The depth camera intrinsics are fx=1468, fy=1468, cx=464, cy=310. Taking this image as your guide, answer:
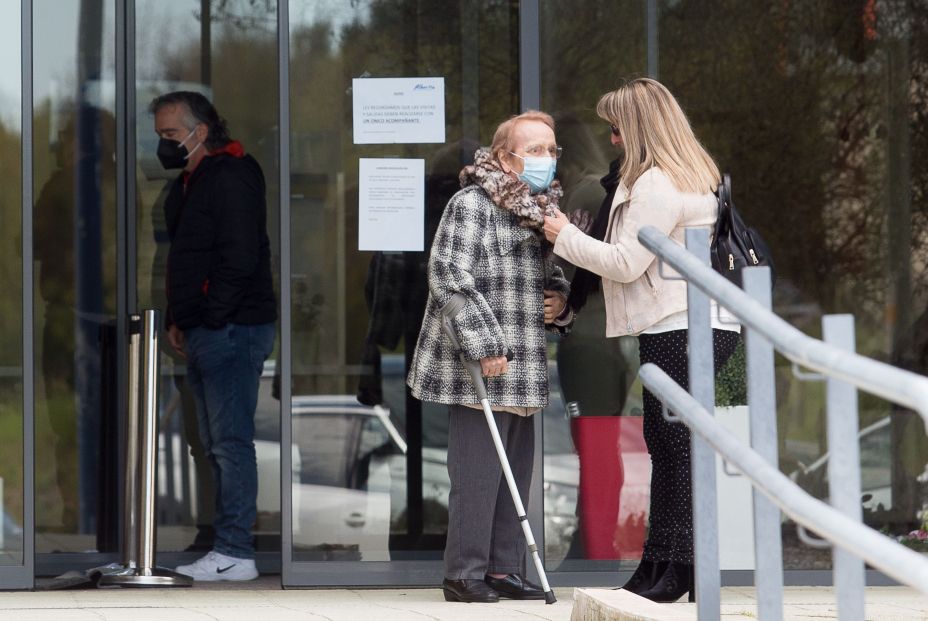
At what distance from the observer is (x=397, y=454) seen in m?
6.27

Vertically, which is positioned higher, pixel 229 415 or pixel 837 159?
pixel 837 159

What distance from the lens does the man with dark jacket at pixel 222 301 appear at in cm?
641

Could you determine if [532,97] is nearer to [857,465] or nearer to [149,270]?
[149,270]

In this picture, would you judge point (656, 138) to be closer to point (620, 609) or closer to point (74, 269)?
point (620, 609)

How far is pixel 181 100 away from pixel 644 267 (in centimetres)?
270

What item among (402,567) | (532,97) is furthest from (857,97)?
(402,567)

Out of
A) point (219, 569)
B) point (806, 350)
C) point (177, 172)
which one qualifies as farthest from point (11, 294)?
point (806, 350)

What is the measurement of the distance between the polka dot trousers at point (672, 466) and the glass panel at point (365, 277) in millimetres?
1364

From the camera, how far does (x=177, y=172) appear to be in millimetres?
7051

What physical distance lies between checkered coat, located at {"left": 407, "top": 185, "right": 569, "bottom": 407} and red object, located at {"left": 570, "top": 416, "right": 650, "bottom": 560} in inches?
30.6

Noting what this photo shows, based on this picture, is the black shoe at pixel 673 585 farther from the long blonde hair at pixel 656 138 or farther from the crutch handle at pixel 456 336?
the long blonde hair at pixel 656 138

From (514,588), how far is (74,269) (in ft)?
8.78

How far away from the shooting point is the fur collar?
5.29 m

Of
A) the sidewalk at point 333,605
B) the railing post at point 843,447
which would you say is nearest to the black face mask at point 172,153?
the sidewalk at point 333,605
